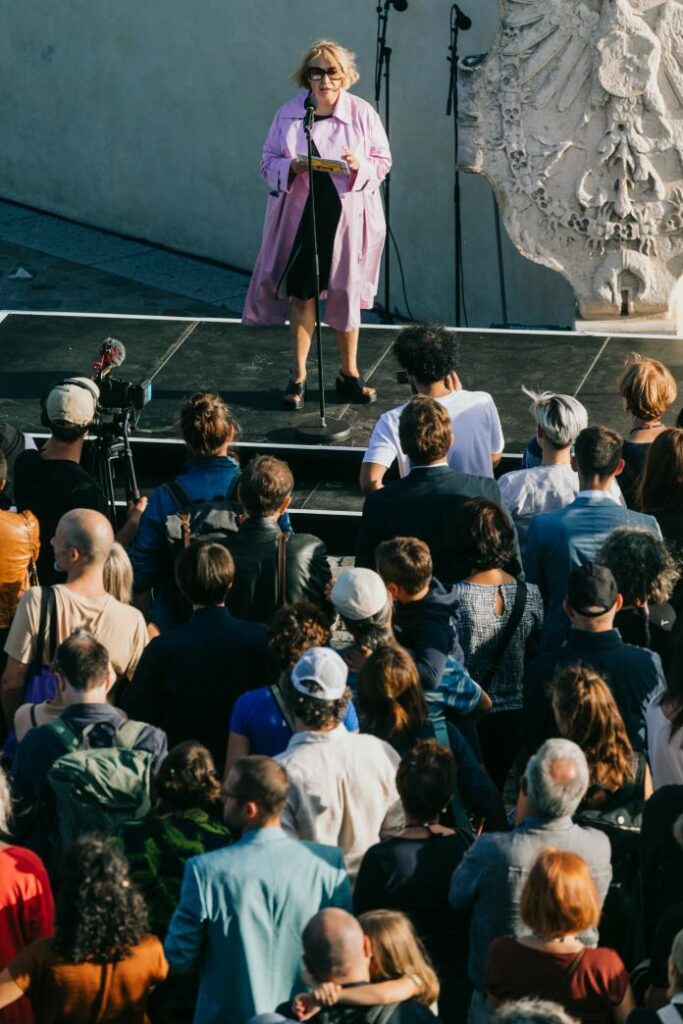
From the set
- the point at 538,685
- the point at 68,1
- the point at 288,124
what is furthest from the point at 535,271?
the point at 538,685

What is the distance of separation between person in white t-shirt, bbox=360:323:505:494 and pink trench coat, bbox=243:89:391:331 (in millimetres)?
2152

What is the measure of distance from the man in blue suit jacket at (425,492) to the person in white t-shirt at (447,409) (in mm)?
629

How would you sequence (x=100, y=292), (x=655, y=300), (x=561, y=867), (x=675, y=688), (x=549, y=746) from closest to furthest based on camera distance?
(x=561, y=867)
(x=549, y=746)
(x=675, y=688)
(x=655, y=300)
(x=100, y=292)

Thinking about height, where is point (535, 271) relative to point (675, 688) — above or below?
above

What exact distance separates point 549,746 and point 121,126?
11137mm

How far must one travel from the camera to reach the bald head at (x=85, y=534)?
620 cm

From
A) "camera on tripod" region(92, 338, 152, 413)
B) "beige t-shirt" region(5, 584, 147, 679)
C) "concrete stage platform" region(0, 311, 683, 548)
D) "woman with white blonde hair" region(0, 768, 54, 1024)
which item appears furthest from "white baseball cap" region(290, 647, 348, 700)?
"concrete stage platform" region(0, 311, 683, 548)

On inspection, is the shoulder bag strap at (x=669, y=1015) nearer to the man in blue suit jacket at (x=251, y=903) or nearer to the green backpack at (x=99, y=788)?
the man in blue suit jacket at (x=251, y=903)

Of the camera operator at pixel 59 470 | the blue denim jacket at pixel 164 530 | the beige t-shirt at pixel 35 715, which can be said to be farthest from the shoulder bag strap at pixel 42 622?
the camera operator at pixel 59 470

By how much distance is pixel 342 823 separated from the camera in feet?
17.5

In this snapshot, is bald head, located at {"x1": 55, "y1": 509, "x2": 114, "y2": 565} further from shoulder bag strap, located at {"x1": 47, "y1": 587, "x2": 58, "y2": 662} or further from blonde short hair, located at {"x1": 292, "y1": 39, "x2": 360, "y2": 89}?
blonde short hair, located at {"x1": 292, "y1": 39, "x2": 360, "y2": 89}

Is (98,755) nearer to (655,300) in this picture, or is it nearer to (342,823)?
(342,823)

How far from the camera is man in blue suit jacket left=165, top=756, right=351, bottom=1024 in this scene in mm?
4816

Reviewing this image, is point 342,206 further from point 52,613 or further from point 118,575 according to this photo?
point 52,613
